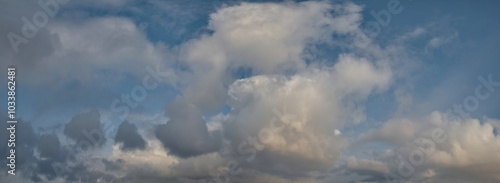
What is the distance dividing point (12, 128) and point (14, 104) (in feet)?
32.3

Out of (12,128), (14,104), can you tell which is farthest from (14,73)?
(12,128)

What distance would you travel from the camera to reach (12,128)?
103 metres

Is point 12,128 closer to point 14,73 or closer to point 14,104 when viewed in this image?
point 14,104

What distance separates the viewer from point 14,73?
102 m

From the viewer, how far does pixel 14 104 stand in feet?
332

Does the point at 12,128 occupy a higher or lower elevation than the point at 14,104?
lower

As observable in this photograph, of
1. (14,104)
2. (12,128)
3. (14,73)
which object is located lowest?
(12,128)

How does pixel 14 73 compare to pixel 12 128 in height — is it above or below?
above

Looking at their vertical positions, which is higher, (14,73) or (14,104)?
(14,73)

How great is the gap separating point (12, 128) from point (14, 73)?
21303 millimetres
